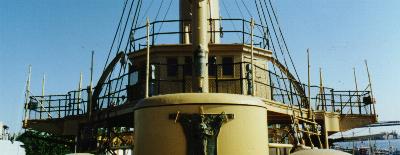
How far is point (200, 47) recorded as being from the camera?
372 inches

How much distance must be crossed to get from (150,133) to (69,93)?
1065cm

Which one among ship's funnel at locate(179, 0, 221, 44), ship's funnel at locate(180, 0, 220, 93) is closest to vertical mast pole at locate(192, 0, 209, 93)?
ship's funnel at locate(180, 0, 220, 93)

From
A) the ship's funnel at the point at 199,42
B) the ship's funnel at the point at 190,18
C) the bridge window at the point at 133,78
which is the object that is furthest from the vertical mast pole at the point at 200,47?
the ship's funnel at the point at 190,18

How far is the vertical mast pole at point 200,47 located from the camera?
912 cm

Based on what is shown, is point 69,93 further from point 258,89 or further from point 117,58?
point 258,89

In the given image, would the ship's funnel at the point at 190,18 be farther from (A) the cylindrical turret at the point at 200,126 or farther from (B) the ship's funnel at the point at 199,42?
(A) the cylindrical turret at the point at 200,126

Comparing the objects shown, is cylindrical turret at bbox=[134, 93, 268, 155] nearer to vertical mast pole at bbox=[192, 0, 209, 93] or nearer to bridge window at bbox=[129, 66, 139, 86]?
vertical mast pole at bbox=[192, 0, 209, 93]

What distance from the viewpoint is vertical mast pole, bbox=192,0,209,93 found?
9125mm

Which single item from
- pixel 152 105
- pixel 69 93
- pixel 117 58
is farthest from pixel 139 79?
pixel 152 105

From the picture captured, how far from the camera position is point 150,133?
284 inches

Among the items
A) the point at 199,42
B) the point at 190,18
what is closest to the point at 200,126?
the point at 199,42

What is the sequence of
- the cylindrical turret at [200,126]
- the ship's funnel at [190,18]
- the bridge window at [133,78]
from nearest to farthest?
1. the cylindrical turret at [200,126]
2. the bridge window at [133,78]
3. the ship's funnel at [190,18]

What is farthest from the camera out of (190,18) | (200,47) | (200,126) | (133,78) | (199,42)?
(190,18)

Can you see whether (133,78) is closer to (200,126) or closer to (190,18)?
(190,18)
